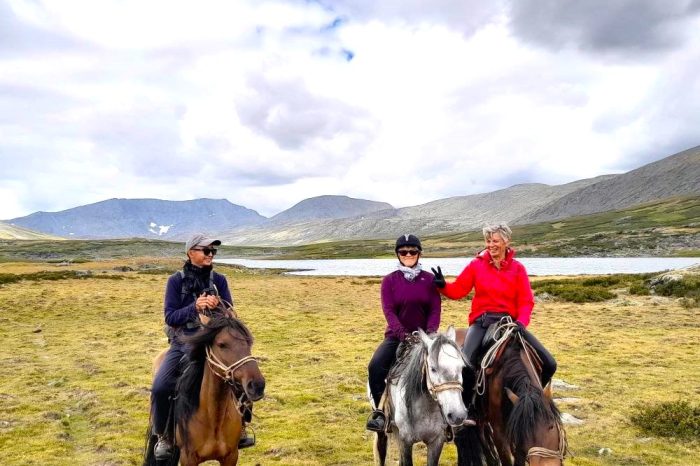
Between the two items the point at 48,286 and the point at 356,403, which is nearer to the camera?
the point at 356,403

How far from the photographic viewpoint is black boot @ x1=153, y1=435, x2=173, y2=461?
6723mm

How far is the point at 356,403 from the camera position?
1352 centimetres

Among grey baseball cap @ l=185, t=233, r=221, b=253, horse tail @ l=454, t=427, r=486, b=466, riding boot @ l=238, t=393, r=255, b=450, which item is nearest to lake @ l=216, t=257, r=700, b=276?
horse tail @ l=454, t=427, r=486, b=466

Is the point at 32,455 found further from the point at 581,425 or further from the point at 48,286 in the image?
the point at 48,286

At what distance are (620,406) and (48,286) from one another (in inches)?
1795

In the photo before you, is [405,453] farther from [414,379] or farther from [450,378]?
[450,378]

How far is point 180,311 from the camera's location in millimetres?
6688

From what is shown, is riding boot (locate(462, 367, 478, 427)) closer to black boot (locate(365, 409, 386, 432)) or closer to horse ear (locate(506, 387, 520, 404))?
horse ear (locate(506, 387, 520, 404))

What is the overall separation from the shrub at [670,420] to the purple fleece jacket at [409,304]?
6.98m

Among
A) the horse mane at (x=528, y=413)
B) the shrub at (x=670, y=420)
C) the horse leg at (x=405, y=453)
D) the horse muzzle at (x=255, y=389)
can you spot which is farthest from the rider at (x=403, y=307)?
the shrub at (x=670, y=420)

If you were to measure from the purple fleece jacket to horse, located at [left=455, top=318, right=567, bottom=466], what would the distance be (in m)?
1.12

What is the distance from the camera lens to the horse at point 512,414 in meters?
5.49

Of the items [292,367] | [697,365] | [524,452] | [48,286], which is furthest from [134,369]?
[48,286]

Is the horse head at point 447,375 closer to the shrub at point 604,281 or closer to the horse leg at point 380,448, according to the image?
the horse leg at point 380,448
